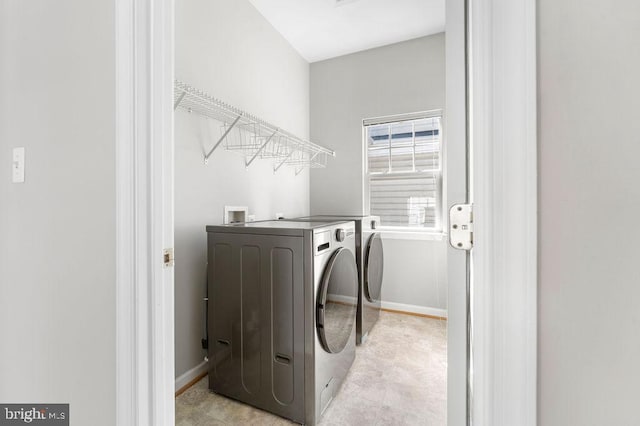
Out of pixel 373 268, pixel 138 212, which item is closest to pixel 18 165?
pixel 138 212

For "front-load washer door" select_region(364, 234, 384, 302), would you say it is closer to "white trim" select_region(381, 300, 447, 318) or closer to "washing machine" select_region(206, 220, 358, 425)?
"white trim" select_region(381, 300, 447, 318)

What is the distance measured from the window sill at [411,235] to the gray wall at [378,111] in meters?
0.05

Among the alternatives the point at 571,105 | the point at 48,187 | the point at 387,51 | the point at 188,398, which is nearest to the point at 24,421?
the point at 48,187

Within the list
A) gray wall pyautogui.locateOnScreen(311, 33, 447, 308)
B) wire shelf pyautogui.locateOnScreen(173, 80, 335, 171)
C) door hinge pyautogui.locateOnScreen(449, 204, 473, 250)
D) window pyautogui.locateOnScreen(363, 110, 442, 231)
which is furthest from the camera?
window pyautogui.locateOnScreen(363, 110, 442, 231)

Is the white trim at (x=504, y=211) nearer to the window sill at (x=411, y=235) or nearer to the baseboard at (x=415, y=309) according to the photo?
the window sill at (x=411, y=235)

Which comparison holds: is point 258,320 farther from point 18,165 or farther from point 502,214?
point 502,214

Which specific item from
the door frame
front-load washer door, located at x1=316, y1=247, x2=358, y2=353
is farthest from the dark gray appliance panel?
the door frame

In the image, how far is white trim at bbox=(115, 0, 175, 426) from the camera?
0.70 m

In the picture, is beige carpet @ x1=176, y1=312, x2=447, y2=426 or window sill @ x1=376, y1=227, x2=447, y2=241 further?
window sill @ x1=376, y1=227, x2=447, y2=241

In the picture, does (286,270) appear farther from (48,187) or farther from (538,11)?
(538,11)

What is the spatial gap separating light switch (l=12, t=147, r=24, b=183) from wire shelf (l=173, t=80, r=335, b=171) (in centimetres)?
65

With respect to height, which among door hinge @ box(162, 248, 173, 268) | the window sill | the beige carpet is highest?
door hinge @ box(162, 248, 173, 268)

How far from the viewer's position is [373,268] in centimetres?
248

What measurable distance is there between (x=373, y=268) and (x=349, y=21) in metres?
2.22
